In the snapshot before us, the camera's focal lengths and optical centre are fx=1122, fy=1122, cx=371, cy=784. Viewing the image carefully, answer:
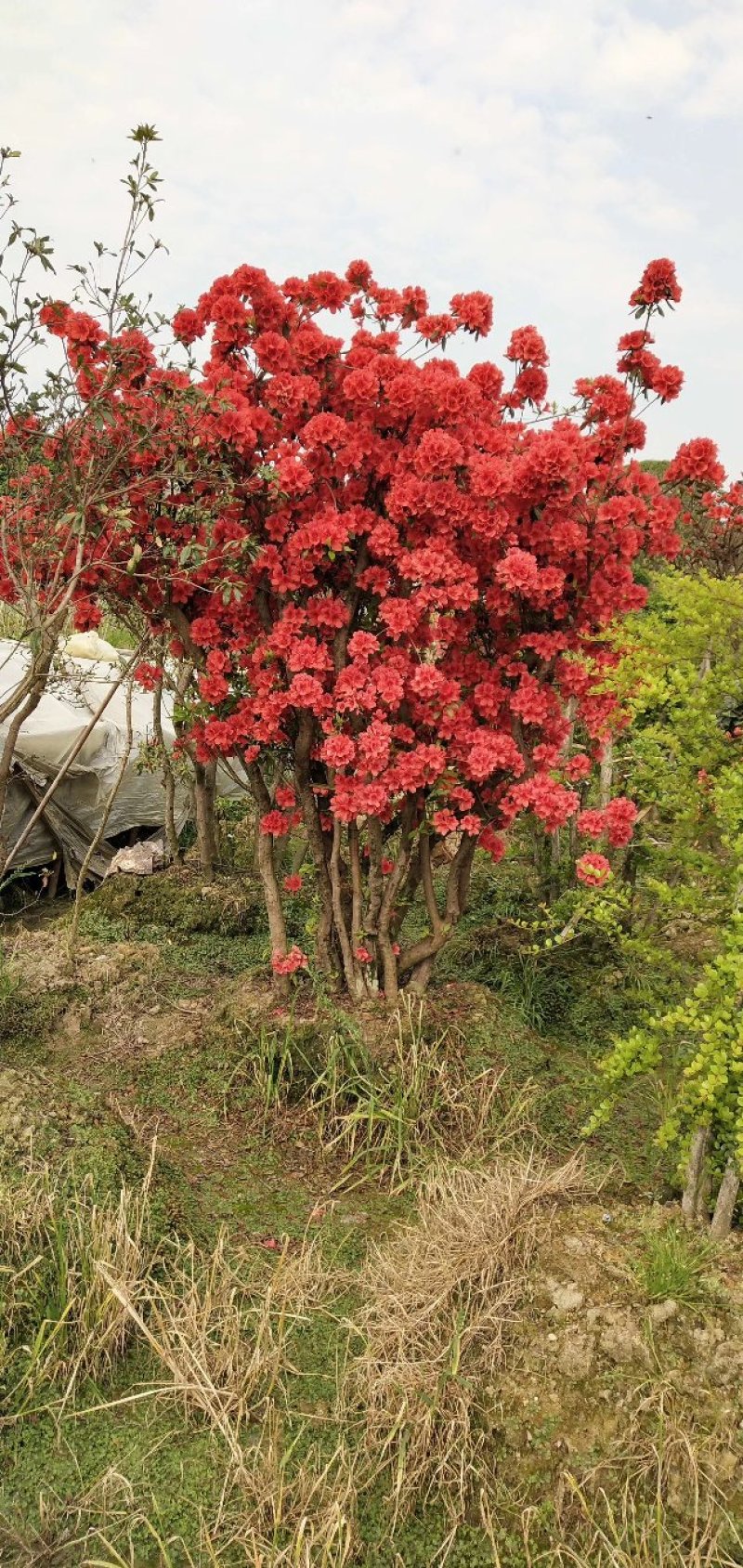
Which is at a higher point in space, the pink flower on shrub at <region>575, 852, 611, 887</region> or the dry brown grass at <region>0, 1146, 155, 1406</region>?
the pink flower on shrub at <region>575, 852, 611, 887</region>

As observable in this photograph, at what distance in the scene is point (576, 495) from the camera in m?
4.09

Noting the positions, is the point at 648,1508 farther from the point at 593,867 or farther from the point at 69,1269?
the point at 593,867

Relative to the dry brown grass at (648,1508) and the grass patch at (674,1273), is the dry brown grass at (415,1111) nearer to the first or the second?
the grass patch at (674,1273)

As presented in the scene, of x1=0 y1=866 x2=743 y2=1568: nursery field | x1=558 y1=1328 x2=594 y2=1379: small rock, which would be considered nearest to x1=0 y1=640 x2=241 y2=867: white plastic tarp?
x1=0 y1=866 x2=743 y2=1568: nursery field

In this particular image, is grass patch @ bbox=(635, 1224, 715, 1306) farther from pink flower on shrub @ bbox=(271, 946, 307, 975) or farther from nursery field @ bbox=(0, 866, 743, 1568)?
pink flower on shrub @ bbox=(271, 946, 307, 975)

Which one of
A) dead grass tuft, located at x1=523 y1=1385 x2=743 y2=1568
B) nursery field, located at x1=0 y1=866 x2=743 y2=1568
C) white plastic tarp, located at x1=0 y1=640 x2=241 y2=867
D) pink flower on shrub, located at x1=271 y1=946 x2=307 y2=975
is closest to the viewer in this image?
dead grass tuft, located at x1=523 y1=1385 x2=743 y2=1568

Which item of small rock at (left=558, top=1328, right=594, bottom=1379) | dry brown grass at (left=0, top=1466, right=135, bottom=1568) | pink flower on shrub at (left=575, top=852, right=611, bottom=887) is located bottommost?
dry brown grass at (left=0, top=1466, right=135, bottom=1568)

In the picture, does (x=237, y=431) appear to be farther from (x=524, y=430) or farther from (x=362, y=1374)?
(x=362, y=1374)

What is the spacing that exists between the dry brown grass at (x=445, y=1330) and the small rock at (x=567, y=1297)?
0.09 meters

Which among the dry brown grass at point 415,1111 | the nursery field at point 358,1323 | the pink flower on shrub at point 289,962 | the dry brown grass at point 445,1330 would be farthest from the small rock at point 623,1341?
the pink flower on shrub at point 289,962

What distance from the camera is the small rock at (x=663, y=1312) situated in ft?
8.93

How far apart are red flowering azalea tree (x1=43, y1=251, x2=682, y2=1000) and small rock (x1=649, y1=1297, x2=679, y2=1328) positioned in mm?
1671

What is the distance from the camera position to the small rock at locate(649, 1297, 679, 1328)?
272 cm

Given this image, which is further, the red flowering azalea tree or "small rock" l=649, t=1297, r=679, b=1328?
the red flowering azalea tree
